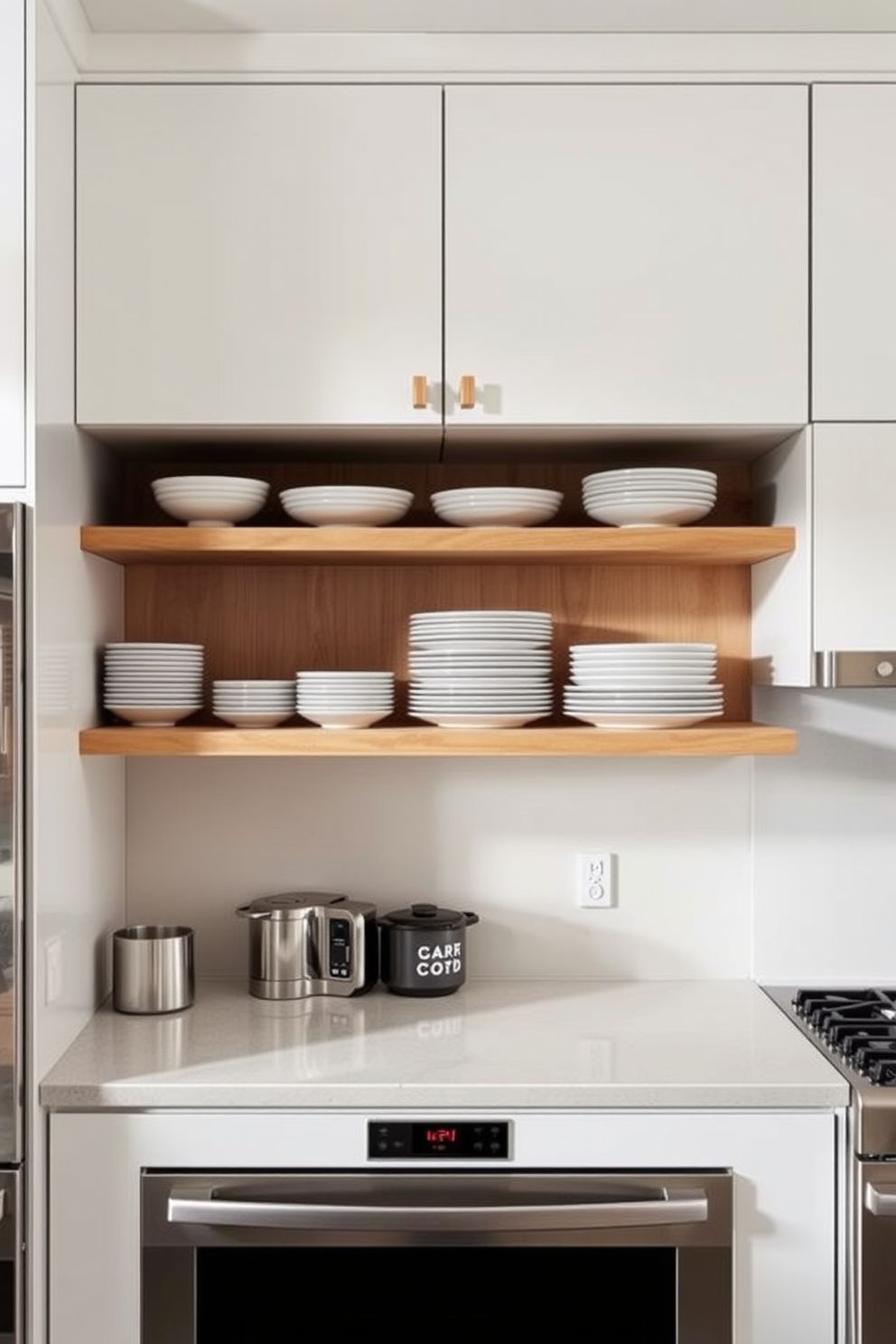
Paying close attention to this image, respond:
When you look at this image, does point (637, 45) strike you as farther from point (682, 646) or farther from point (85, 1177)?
point (85, 1177)

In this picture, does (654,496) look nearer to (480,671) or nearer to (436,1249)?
(480,671)

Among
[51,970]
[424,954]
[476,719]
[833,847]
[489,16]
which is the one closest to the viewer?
[51,970]

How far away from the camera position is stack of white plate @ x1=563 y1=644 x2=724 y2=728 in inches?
77.8

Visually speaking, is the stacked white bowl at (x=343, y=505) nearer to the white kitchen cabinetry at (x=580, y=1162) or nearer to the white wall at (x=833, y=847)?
the white wall at (x=833, y=847)

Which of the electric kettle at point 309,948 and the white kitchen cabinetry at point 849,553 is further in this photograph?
the electric kettle at point 309,948

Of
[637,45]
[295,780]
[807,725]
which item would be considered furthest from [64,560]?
[807,725]

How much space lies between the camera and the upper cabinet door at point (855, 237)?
76.0 inches

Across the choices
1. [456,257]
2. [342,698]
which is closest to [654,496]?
[456,257]

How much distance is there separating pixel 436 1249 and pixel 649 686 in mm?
922

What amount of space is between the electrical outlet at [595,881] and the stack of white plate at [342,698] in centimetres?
55

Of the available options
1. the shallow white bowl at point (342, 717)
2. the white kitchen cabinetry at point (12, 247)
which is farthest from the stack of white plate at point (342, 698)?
the white kitchen cabinetry at point (12, 247)

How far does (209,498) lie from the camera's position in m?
2.03

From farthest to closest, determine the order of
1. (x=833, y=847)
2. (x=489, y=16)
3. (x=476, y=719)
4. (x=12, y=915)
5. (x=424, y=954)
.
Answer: (x=833, y=847), (x=424, y=954), (x=476, y=719), (x=489, y=16), (x=12, y=915)

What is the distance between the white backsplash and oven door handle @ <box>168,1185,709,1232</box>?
64 cm
